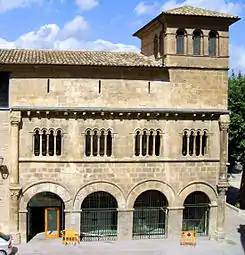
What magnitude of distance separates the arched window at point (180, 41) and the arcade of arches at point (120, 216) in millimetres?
8006

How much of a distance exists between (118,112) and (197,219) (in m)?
7.97

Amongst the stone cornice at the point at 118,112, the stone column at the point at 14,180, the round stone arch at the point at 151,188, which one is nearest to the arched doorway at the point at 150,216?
the round stone arch at the point at 151,188

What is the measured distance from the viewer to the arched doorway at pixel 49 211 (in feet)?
85.5

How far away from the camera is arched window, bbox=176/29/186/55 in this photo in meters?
26.2

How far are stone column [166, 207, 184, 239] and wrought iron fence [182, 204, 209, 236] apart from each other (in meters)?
0.73

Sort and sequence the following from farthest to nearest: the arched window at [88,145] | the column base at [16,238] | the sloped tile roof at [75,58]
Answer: the arched window at [88,145]
the sloped tile roof at [75,58]
the column base at [16,238]

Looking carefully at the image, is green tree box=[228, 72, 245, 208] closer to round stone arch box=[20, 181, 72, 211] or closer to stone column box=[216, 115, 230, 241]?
stone column box=[216, 115, 230, 241]

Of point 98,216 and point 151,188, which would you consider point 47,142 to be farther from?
point 151,188

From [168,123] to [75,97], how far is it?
5344mm

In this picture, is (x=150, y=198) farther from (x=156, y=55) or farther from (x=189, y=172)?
(x=156, y=55)

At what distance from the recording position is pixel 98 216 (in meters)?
26.2

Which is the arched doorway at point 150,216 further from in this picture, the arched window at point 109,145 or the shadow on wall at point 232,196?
the shadow on wall at point 232,196

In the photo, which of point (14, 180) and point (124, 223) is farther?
point (124, 223)

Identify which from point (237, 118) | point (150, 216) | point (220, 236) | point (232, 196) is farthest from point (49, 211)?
point (232, 196)
